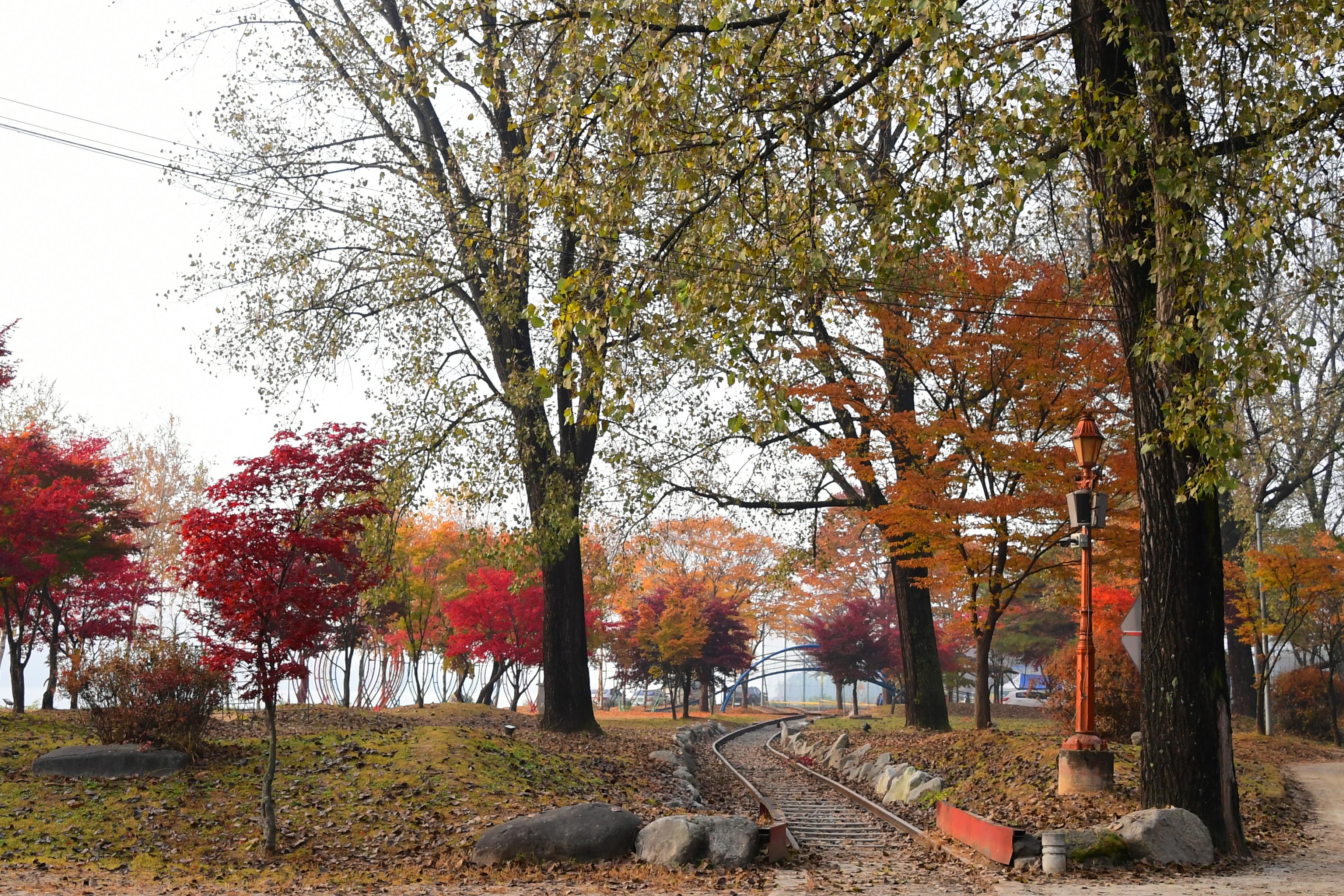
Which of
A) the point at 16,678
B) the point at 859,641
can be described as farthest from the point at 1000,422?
the point at 859,641

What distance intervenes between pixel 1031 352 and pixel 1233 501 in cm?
1483

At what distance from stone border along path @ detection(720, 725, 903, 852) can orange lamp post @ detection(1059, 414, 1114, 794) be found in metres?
2.04

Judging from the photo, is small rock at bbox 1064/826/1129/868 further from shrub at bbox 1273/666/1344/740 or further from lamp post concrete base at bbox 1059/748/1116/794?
shrub at bbox 1273/666/1344/740

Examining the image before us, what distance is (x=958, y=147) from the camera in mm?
7398

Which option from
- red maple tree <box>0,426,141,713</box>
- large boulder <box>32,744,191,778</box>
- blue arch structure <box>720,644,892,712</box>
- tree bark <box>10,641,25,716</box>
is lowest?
blue arch structure <box>720,644,892,712</box>

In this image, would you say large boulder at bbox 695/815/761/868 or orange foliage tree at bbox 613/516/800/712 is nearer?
large boulder at bbox 695/815/761/868

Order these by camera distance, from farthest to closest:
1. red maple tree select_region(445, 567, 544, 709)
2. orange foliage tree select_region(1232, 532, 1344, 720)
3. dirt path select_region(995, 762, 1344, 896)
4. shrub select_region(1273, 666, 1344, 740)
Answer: red maple tree select_region(445, 567, 544, 709) → shrub select_region(1273, 666, 1344, 740) → orange foliage tree select_region(1232, 532, 1344, 720) → dirt path select_region(995, 762, 1344, 896)

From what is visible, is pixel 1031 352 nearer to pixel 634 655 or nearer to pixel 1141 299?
pixel 1141 299

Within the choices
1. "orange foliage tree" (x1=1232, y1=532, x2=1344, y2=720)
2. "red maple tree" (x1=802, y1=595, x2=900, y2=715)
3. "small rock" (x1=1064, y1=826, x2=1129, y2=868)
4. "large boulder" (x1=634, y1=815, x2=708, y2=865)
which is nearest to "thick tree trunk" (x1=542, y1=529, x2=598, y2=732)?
"large boulder" (x1=634, y1=815, x2=708, y2=865)

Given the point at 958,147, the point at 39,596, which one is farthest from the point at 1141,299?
the point at 39,596

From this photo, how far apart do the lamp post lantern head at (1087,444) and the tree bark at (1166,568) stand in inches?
112

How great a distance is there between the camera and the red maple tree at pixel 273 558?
9.66 m

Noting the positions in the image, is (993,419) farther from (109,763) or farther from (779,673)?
(779,673)

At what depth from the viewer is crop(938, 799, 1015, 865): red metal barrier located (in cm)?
895
